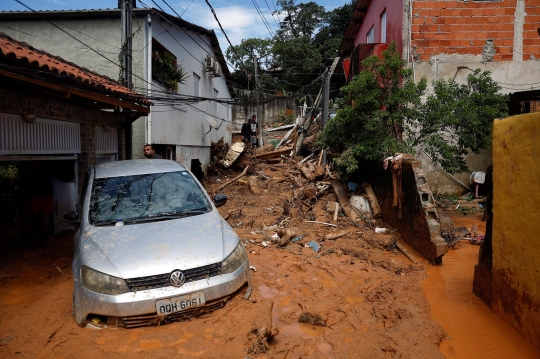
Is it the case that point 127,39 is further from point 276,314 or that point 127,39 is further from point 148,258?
point 276,314

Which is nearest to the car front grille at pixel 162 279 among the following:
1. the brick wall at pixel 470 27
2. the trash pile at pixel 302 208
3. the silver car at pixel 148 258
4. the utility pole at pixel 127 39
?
the silver car at pixel 148 258

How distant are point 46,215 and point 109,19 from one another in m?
6.86

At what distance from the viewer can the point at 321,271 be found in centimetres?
627

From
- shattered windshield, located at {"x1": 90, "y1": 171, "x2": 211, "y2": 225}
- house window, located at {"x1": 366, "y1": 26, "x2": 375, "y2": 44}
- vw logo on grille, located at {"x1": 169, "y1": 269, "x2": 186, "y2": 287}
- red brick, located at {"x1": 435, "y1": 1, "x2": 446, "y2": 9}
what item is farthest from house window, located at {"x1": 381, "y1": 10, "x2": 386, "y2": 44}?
vw logo on grille, located at {"x1": 169, "y1": 269, "x2": 186, "y2": 287}

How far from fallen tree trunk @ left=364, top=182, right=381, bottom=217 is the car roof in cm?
525

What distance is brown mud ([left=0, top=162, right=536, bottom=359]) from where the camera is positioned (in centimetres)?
357

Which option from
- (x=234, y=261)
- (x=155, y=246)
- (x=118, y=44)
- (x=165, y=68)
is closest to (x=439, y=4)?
(x=165, y=68)

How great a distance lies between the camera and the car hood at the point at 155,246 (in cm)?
382

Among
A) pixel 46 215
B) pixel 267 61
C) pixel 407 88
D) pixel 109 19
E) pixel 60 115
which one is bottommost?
pixel 46 215

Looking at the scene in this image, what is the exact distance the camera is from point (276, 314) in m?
4.37

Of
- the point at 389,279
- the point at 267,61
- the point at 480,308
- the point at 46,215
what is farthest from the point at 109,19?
the point at 267,61

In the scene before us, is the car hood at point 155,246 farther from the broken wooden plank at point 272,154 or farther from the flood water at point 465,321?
the broken wooden plank at point 272,154

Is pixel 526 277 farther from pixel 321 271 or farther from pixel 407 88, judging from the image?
pixel 407 88

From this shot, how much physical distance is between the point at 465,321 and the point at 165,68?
1158 centimetres
